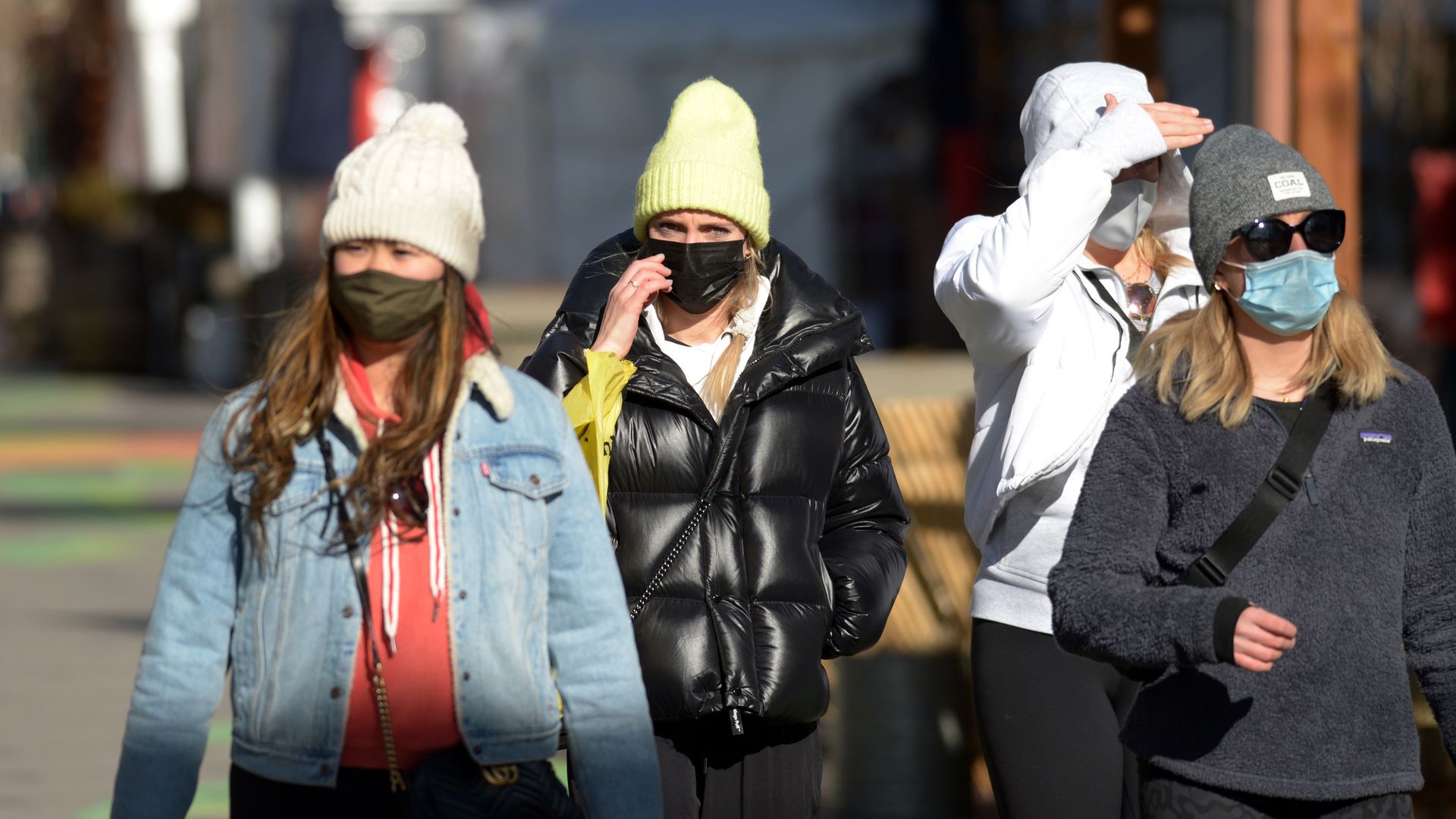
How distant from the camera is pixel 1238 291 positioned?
3.00m

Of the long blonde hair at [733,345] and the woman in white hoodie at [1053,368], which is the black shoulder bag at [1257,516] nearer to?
the woman in white hoodie at [1053,368]

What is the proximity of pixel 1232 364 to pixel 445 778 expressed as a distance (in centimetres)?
130

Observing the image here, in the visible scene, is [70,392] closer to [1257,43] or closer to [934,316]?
[934,316]

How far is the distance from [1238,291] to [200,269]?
21.5 m

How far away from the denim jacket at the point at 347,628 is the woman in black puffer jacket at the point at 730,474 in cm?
56

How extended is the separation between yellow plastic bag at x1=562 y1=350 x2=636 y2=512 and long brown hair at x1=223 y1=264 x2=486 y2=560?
0.49 m

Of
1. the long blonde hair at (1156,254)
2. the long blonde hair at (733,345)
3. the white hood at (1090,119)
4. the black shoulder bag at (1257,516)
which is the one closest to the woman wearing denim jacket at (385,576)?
the long blonde hair at (733,345)

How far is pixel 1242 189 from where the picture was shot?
3.00 meters

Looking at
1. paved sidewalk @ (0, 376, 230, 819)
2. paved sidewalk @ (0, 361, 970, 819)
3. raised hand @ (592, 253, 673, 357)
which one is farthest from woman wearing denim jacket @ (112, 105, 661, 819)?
paved sidewalk @ (0, 376, 230, 819)

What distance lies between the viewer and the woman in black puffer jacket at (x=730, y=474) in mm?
3461

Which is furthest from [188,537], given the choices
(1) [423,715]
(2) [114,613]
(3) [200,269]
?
(3) [200,269]

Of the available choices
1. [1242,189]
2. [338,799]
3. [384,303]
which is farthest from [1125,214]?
[338,799]

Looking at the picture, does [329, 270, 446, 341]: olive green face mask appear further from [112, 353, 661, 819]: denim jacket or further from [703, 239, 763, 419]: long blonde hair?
[703, 239, 763, 419]: long blonde hair

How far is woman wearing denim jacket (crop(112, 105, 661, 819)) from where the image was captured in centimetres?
274
